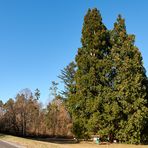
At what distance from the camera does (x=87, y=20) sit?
39.4 meters

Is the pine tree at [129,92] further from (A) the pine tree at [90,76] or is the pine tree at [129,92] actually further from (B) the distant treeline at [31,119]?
(B) the distant treeline at [31,119]

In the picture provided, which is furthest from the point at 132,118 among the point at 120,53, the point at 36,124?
the point at 36,124

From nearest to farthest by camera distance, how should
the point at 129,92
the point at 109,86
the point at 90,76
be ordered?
the point at 129,92, the point at 90,76, the point at 109,86

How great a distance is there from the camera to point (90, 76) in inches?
1441

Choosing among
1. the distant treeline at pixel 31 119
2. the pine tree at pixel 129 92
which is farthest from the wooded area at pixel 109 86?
the distant treeline at pixel 31 119

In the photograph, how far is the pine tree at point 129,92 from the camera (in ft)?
111

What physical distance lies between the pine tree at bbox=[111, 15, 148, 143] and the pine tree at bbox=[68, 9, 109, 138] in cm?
143

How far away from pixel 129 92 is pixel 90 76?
4660mm

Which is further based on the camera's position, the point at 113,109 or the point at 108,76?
the point at 108,76

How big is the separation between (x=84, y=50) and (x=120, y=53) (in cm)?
425

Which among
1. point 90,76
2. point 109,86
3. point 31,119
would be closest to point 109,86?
point 109,86

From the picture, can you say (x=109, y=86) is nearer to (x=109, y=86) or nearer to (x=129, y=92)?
(x=109, y=86)

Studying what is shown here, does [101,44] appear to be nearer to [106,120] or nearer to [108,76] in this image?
[108,76]

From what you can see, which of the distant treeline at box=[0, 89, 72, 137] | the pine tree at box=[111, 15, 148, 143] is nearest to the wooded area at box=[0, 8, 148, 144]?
the pine tree at box=[111, 15, 148, 143]
